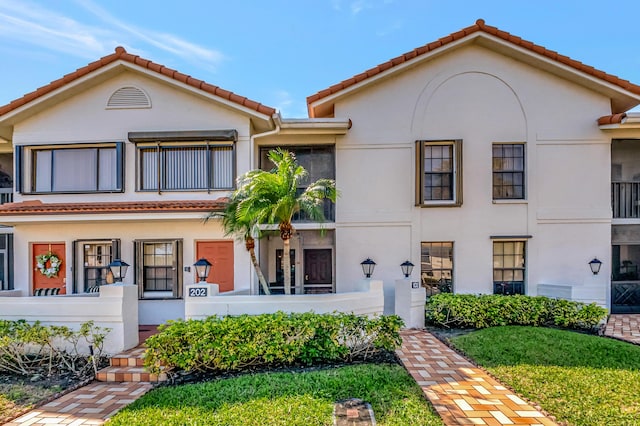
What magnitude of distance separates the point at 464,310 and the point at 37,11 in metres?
15.4

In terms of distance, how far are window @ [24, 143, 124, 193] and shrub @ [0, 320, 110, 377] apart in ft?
14.4

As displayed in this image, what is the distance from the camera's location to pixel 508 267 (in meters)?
10.5

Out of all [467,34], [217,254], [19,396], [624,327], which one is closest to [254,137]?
[217,254]

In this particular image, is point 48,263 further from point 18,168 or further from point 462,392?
point 462,392

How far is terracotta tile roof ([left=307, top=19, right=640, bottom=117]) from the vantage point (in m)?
9.98

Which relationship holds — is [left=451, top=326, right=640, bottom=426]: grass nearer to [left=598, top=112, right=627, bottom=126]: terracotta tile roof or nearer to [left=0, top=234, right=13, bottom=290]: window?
[left=598, top=112, right=627, bottom=126]: terracotta tile roof

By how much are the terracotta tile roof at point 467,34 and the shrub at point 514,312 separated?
6856 millimetres

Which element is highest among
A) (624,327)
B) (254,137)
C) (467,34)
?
(467,34)

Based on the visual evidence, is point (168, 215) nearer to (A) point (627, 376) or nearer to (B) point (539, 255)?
(A) point (627, 376)

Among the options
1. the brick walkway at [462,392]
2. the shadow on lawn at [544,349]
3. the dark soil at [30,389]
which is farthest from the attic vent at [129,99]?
the shadow on lawn at [544,349]

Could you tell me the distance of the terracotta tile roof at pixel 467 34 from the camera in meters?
9.98

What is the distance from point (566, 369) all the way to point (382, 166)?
22.1ft

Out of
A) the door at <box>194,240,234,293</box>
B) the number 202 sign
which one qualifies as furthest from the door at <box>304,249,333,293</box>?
the number 202 sign

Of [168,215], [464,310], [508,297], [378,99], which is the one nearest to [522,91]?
[378,99]
